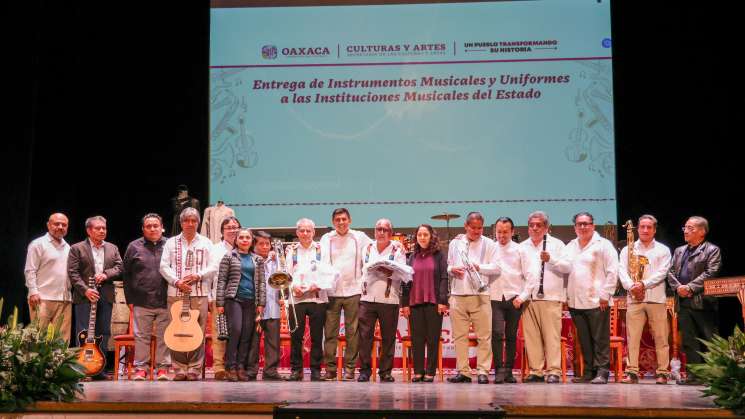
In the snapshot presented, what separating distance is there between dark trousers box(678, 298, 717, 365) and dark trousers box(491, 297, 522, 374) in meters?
1.40

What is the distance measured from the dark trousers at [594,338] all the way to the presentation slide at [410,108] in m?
2.80

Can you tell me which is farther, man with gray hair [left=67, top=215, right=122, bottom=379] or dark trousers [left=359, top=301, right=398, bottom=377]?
man with gray hair [left=67, top=215, right=122, bottom=379]

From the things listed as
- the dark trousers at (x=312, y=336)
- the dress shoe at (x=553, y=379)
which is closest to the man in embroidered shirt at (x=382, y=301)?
the dark trousers at (x=312, y=336)

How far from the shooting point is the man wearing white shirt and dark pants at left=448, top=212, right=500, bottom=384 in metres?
6.94

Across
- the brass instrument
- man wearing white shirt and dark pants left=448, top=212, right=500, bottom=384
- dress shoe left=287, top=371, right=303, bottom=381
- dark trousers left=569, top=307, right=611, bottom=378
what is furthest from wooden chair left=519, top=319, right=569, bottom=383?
dress shoe left=287, top=371, right=303, bottom=381

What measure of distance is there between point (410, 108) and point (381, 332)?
3.76 m

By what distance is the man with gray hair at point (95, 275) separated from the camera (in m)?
7.26

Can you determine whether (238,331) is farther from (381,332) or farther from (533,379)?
(533,379)

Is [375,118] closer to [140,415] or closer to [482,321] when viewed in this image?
[482,321]

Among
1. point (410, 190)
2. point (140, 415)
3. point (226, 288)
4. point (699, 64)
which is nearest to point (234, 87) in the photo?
point (410, 190)

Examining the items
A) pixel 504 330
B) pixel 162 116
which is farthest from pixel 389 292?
pixel 162 116

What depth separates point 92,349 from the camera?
705 centimetres

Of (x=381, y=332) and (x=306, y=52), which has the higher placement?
(x=306, y=52)

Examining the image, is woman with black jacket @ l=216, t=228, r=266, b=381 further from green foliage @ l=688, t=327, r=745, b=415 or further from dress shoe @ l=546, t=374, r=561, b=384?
green foliage @ l=688, t=327, r=745, b=415
